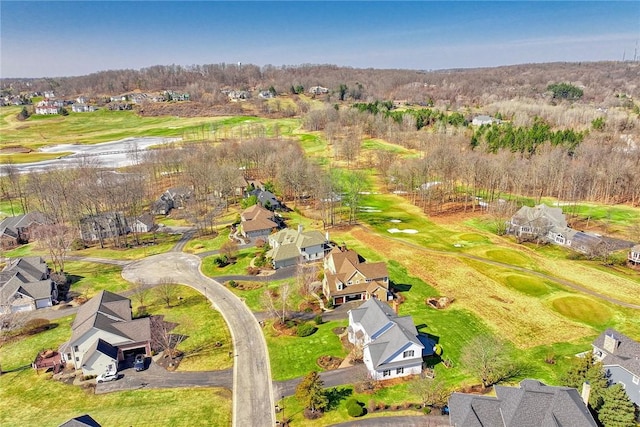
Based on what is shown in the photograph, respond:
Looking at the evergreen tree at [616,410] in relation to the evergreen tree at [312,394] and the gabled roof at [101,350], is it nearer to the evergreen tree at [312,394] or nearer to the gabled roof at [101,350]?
→ the evergreen tree at [312,394]

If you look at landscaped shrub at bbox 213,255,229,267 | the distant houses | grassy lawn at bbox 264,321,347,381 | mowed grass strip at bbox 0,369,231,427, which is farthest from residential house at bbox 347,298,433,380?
the distant houses

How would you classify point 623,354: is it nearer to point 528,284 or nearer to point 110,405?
point 528,284

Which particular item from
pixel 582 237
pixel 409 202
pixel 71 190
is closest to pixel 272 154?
pixel 409 202

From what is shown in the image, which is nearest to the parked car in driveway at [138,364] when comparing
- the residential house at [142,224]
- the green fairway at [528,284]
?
the residential house at [142,224]

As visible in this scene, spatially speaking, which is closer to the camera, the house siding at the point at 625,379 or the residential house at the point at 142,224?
the house siding at the point at 625,379

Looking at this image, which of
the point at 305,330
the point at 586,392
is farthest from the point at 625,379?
the point at 305,330

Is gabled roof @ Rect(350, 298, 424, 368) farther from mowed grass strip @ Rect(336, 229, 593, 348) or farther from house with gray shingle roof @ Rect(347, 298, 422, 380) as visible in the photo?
mowed grass strip @ Rect(336, 229, 593, 348)
